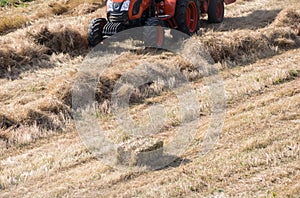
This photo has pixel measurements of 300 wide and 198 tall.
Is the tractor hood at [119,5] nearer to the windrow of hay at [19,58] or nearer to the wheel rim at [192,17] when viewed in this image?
the windrow of hay at [19,58]

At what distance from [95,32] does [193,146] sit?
4967mm

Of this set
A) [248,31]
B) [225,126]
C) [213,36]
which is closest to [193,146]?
[225,126]

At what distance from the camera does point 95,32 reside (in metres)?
11.2

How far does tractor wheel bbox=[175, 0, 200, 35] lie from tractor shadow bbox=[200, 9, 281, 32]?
1.88ft

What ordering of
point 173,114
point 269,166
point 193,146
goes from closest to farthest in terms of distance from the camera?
point 269,166 < point 193,146 < point 173,114

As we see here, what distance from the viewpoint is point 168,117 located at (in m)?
8.12

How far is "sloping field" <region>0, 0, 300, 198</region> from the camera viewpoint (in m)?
6.08

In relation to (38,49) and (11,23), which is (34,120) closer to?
(38,49)

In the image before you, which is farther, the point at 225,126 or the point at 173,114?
the point at 173,114

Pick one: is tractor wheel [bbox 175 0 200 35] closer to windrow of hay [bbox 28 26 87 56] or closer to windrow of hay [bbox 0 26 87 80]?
windrow of hay [bbox 0 26 87 80]

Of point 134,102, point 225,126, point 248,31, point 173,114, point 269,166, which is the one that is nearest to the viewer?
point 269,166

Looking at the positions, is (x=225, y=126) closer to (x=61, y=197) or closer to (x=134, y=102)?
(x=134, y=102)

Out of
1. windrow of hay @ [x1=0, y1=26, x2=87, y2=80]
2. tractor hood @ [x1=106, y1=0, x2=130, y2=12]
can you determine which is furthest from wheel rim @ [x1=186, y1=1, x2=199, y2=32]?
windrow of hay @ [x1=0, y1=26, x2=87, y2=80]

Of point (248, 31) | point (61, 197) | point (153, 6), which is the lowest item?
point (61, 197)
